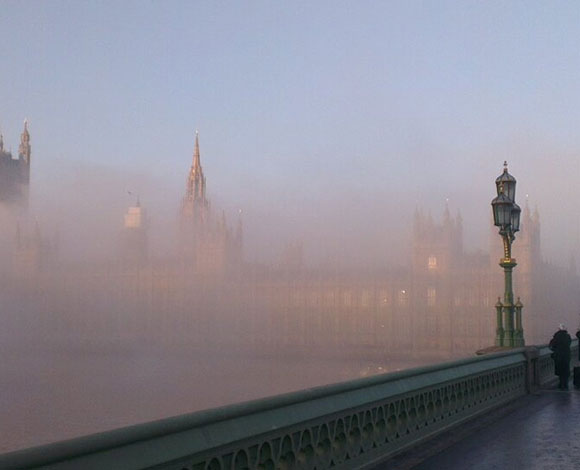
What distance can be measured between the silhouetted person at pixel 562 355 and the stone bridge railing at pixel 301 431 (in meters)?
4.86

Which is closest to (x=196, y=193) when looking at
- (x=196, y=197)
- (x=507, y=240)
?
(x=196, y=197)

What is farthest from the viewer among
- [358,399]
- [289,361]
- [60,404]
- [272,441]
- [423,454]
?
[289,361]

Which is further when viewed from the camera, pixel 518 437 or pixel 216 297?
pixel 216 297

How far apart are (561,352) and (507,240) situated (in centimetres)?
244

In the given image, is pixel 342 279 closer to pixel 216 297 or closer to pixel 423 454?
pixel 216 297

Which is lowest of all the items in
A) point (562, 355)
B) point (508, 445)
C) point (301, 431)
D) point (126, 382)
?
point (126, 382)

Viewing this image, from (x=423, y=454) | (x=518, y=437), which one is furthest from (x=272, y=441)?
(x=518, y=437)

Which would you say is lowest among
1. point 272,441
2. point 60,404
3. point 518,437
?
point 60,404

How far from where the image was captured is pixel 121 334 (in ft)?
348

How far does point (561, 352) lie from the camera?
1488cm

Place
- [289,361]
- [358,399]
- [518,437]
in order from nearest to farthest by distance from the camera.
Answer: [358,399] → [518,437] → [289,361]

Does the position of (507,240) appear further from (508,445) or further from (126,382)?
(126,382)

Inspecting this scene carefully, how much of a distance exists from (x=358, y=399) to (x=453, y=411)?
11.5ft

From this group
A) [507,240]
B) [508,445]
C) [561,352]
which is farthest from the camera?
[507,240]
